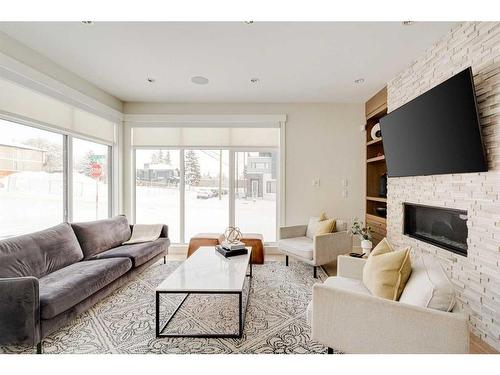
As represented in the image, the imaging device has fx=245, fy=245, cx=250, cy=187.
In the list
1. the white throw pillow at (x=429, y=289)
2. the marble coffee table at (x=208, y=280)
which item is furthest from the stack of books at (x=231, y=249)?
the white throw pillow at (x=429, y=289)

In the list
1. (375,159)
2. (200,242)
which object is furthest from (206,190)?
(375,159)

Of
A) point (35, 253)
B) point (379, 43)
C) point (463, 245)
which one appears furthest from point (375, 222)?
point (35, 253)

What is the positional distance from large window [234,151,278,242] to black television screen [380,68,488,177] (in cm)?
201

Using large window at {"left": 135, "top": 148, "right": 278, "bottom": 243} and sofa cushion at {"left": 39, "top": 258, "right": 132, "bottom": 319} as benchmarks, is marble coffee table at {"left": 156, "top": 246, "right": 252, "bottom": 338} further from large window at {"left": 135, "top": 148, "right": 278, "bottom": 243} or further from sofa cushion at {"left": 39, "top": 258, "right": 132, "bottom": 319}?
large window at {"left": 135, "top": 148, "right": 278, "bottom": 243}

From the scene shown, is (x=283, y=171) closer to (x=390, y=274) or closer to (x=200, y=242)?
(x=200, y=242)

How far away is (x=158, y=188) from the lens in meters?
4.48

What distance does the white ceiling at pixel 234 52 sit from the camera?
2230 millimetres

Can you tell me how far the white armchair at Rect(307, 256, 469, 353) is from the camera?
1272mm

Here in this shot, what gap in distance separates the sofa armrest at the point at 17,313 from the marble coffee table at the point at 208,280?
0.81 metres

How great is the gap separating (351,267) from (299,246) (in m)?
1.17

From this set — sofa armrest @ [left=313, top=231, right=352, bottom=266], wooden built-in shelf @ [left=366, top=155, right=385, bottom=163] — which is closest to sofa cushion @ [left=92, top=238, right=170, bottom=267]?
sofa armrest @ [left=313, top=231, right=352, bottom=266]

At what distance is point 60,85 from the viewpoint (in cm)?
295

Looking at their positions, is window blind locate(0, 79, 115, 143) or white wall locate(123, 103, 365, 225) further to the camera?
white wall locate(123, 103, 365, 225)
